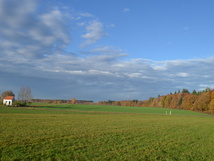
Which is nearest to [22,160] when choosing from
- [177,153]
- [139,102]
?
[177,153]

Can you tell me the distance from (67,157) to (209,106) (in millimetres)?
95981

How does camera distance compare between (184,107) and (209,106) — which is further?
(184,107)

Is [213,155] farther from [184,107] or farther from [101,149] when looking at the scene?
[184,107]

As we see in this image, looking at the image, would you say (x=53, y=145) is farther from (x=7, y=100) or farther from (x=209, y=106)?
(x=209, y=106)

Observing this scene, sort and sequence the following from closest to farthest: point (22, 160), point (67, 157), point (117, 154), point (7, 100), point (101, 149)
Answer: point (22, 160) < point (67, 157) < point (117, 154) < point (101, 149) < point (7, 100)

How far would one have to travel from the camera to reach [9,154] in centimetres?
1012

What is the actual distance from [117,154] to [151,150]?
8.14ft

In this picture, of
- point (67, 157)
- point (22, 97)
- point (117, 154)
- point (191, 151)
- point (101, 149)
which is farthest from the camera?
point (22, 97)

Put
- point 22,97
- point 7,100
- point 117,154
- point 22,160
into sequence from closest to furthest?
point 22,160 → point 117,154 → point 7,100 → point 22,97

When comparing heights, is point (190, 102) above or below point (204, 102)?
below

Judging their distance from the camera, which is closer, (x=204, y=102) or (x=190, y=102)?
(x=204, y=102)

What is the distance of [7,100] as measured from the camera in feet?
291

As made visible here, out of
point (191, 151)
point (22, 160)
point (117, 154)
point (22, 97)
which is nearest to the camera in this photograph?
point (22, 160)

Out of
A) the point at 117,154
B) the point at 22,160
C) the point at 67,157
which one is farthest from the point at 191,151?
the point at 22,160
